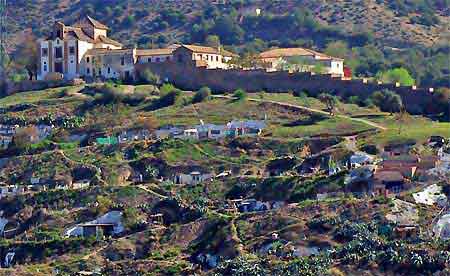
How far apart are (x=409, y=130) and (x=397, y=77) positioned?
47.3 ft

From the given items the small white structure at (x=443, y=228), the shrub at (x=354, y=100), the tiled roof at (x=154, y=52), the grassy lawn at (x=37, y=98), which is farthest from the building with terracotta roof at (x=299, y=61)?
the small white structure at (x=443, y=228)

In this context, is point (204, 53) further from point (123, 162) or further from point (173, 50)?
point (123, 162)

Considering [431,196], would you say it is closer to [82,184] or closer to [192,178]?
[192,178]

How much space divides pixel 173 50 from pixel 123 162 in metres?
14.3

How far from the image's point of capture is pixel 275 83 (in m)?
71.8

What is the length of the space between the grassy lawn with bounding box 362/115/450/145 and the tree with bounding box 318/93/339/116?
6.67 ft

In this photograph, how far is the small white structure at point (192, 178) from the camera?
200 feet

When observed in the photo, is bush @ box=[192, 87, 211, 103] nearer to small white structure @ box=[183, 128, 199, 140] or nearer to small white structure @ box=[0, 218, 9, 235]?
small white structure @ box=[183, 128, 199, 140]

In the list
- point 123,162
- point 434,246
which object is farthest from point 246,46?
point 434,246

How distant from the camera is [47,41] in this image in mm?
76875

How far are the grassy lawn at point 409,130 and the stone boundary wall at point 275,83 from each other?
2460 mm

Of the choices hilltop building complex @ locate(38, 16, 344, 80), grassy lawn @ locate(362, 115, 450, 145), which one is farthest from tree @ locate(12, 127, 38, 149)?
grassy lawn @ locate(362, 115, 450, 145)

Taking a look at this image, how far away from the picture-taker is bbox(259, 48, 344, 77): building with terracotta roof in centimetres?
7594

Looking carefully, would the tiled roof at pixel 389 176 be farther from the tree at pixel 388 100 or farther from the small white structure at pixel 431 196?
the tree at pixel 388 100
